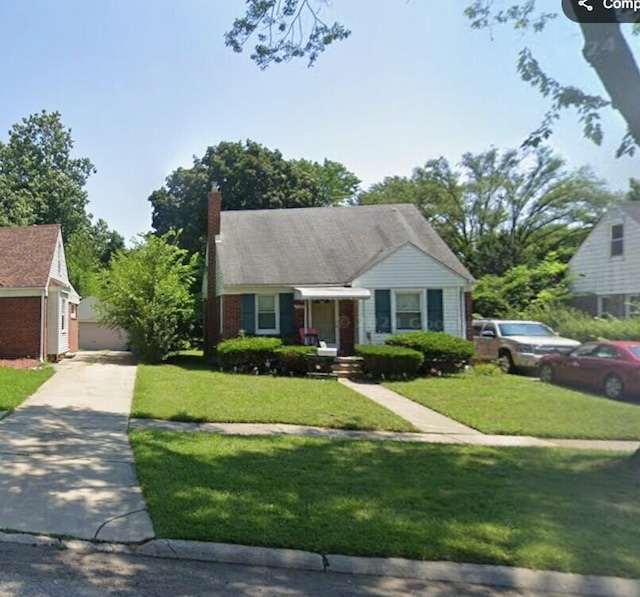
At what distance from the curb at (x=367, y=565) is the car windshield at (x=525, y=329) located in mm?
14711

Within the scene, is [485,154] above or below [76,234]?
above

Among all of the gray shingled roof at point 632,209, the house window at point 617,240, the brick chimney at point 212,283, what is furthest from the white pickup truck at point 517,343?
the brick chimney at point 212,283

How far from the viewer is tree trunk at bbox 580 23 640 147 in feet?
20.5

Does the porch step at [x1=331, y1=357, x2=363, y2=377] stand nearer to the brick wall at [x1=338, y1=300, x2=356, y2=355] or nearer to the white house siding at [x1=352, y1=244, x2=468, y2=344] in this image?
the brick wall at [x1=338, y1=300, x2=356, y2=355]

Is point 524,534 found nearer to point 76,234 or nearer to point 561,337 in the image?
point 561,337

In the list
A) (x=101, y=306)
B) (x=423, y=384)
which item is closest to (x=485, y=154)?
(x=423, y=384)

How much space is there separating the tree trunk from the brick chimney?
16897 mm

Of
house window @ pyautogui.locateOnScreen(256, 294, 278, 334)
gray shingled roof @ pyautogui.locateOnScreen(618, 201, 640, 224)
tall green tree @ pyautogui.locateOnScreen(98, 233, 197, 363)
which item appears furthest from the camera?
tall green tree @ pyautogui.locateOnScreen(98, 233, 197, 363)

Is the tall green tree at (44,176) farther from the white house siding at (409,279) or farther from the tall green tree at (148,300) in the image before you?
the white house siding at (409,279)

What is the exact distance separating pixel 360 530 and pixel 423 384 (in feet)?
34.8

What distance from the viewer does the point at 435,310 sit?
1883cm

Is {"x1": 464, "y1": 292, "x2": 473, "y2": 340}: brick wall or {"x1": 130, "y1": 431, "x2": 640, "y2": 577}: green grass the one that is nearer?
{"x1": 130, "y1": 431, "x2": 640, "y2": 577}: green grass

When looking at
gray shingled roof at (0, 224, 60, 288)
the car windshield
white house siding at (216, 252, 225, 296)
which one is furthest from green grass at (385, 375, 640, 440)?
gray shingled roof at (0, 224, 60, 288)

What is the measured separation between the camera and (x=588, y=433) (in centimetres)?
897
